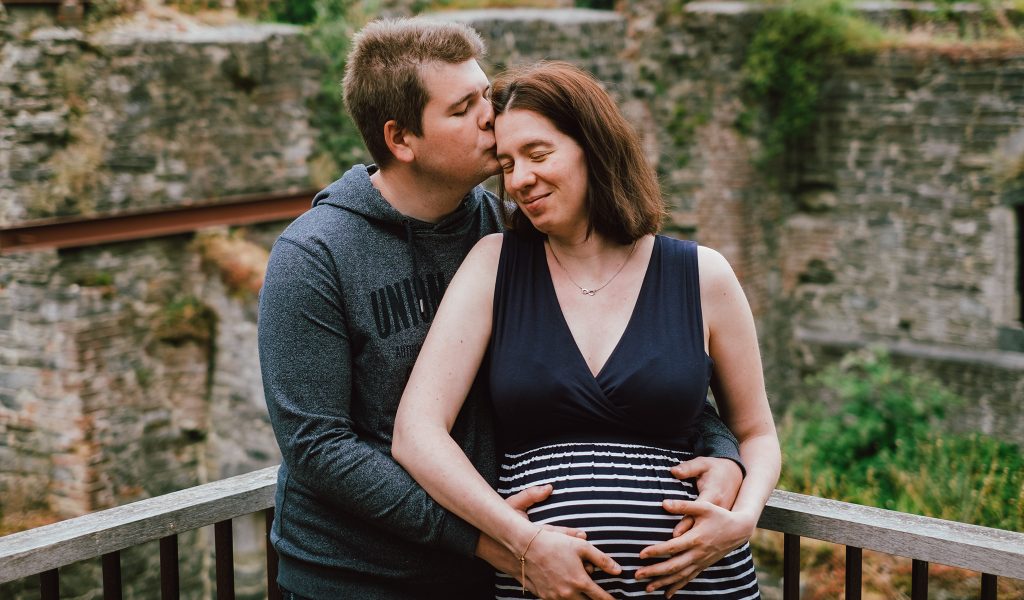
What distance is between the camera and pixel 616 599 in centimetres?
187

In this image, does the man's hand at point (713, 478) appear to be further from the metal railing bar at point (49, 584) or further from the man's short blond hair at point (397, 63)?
the metal railing bar at point (49, 584)

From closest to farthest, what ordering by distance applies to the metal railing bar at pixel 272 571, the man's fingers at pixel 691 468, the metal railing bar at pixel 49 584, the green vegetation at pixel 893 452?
the man's fingers at pixel 691 468, the metal railing bar at pixel 49 584, the metal railing bar at pixel 272 571, the green vegetation at pixel 893 452

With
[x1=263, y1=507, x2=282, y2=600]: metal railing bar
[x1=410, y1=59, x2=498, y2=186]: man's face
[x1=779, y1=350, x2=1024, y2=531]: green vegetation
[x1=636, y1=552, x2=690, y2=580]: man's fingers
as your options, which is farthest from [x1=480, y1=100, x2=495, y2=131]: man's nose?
[x1=779, y1=350, x2=1024, y2=531]: green vegetation

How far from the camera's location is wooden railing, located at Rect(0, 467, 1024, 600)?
196 cm

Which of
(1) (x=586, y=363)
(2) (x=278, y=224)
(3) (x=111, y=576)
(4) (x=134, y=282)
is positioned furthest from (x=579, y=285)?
(2) (x=278, y=224)

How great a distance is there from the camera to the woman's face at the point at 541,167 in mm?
1972

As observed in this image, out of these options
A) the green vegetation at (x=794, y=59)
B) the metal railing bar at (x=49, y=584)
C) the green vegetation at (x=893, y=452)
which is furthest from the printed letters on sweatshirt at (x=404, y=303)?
the green vegetation at (x=794, y=59)

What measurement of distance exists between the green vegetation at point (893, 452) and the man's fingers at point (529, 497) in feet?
14.8

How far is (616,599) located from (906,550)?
68 centimetres

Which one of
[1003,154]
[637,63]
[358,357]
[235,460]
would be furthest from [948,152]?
[358,357]

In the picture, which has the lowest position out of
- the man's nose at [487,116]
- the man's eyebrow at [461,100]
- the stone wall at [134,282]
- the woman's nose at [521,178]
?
the stone wall at [134,282]

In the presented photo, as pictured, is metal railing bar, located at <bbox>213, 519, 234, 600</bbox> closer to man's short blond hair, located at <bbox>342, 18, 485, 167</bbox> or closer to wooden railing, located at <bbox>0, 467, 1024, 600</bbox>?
wooden railing, located at <bbox>0, 467, 1024, 600</bbox>

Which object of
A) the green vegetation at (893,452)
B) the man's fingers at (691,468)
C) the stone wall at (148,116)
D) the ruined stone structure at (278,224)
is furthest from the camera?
the ruined stone structure at (278,224)

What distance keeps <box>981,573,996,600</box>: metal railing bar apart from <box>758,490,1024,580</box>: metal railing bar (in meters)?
0.03
